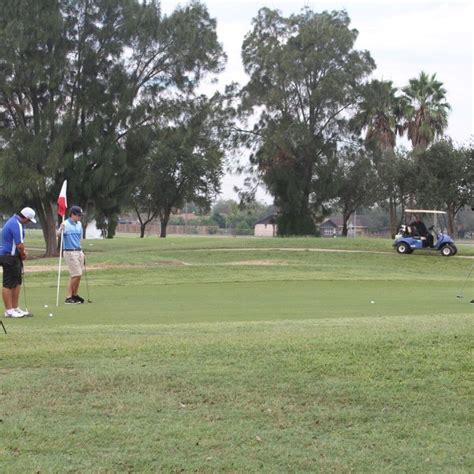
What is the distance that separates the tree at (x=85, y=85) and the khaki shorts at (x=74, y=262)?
2165cm

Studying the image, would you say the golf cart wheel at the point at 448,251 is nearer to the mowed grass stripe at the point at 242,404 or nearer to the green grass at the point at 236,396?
the green grass at the point at 236,396

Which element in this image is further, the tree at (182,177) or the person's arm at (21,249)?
the tree at (182,177)

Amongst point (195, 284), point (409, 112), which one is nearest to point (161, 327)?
point (195, 284)

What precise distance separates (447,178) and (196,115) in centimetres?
1894

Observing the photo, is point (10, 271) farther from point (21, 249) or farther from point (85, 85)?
point (85, 85)

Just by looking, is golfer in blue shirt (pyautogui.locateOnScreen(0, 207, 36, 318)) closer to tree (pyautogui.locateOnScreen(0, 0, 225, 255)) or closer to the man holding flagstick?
the man holding flagstick

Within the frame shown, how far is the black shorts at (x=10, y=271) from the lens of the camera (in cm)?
1203

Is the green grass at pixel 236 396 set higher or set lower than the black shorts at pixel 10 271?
lower

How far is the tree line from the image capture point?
36.2 m

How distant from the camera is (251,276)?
966 inches

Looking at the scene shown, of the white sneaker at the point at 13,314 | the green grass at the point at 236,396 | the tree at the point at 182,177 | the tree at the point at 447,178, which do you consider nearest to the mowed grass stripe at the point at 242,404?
the green grass at the point at 236,396

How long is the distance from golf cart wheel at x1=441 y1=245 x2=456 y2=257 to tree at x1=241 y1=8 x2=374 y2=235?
20.3 m

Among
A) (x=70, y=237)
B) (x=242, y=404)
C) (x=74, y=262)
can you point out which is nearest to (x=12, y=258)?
(x=74, y=262)

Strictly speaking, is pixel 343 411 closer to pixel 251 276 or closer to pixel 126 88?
pixel 251 276
